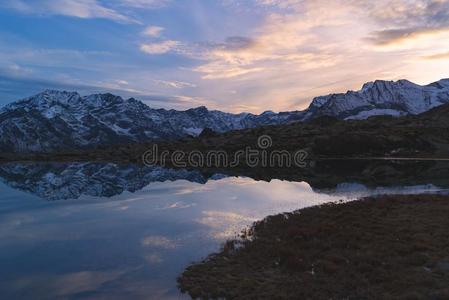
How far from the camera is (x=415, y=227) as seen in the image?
3462 cm

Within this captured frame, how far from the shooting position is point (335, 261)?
27.2 meters

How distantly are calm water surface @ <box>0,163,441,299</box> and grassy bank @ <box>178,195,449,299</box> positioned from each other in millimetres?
2542

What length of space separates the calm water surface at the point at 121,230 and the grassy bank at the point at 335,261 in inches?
100

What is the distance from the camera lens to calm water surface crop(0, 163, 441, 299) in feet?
85.4

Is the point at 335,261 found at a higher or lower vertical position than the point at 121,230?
higher

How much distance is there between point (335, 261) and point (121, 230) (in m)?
22.2

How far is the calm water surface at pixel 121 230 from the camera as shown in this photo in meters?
26.0

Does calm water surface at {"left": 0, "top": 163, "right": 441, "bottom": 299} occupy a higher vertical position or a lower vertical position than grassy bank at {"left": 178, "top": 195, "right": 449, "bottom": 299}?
lower

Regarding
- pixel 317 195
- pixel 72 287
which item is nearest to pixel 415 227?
pixel 72 287

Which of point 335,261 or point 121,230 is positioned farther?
point 121,230

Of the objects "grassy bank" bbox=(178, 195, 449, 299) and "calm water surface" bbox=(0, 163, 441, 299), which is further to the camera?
"calm water surface" bbox=(0, 163, 441, 299)

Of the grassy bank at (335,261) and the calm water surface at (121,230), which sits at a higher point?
the grassy bank at (335,261)

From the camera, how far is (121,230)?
4212cm

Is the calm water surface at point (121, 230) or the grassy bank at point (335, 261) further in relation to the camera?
the calm water surface at point (121, 230)
